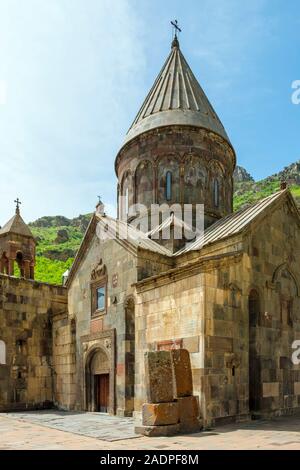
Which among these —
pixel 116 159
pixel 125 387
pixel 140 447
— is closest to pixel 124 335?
pixel 125 387

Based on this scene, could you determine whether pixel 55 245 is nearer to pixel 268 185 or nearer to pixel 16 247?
pixel 268 185

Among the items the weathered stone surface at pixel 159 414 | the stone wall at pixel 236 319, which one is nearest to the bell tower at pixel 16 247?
the stone wall at pixel 236 319

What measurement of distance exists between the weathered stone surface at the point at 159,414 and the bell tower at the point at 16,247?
33.0 feet

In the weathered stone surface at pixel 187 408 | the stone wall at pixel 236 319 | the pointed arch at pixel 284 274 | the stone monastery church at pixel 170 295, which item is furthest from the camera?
the pointed arch at pixel 284 274

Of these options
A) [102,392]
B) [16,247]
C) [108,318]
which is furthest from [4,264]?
[102,392]

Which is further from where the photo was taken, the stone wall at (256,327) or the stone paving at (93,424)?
the stone wall at (256,327)

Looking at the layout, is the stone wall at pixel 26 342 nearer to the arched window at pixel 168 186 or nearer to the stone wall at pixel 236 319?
the arched window at pixel 168 186

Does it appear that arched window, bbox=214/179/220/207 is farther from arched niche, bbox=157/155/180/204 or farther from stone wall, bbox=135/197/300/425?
stone wall, bbox=135/197/300/425

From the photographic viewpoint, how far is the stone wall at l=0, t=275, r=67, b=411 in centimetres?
1530

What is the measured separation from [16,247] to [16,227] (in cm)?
77

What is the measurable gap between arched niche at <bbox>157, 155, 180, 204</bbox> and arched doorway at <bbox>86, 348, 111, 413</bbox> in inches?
238

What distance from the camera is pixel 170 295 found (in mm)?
10664

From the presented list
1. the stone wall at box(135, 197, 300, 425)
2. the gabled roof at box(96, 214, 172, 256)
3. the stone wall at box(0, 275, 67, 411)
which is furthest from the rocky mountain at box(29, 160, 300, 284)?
the stone wall at box(135, 197, 300, 425)

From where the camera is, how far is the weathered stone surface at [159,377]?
8336 mm
